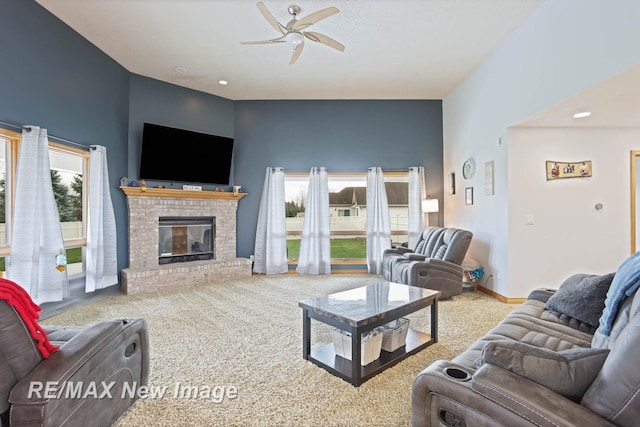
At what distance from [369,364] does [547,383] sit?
1.34 meters

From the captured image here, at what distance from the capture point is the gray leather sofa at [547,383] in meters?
1.07

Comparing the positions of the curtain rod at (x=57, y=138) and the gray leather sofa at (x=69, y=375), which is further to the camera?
the curtain rod at (x=57, y=138)

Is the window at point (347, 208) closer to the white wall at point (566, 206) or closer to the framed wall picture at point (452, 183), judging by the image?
the framed wall picture at point (452, 183)

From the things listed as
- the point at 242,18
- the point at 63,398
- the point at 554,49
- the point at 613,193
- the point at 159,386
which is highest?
the point at 242,18

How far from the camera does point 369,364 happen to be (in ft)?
7.74

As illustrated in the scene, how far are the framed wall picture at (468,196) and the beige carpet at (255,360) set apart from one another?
4.59ft

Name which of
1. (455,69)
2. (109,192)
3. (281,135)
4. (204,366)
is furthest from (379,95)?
(204,366)

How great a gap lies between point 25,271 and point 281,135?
4.11 meters

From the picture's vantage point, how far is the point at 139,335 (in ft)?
6.53

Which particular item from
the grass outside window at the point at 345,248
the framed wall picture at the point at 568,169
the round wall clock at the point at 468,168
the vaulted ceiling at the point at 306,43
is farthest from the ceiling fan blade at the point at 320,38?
the grass outside window at the point at 345,248

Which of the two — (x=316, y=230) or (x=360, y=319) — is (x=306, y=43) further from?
(x=360, y=319)

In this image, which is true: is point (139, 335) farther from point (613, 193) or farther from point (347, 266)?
point (613, 193)

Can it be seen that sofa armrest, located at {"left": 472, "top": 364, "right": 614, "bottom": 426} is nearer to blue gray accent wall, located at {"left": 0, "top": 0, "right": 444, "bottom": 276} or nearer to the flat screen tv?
blue gray accent wall, located at {"left": 0, "top": 0, "right": 444, "bottom": 276}

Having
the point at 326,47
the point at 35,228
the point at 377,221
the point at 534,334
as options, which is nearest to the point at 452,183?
the point at 377,221
